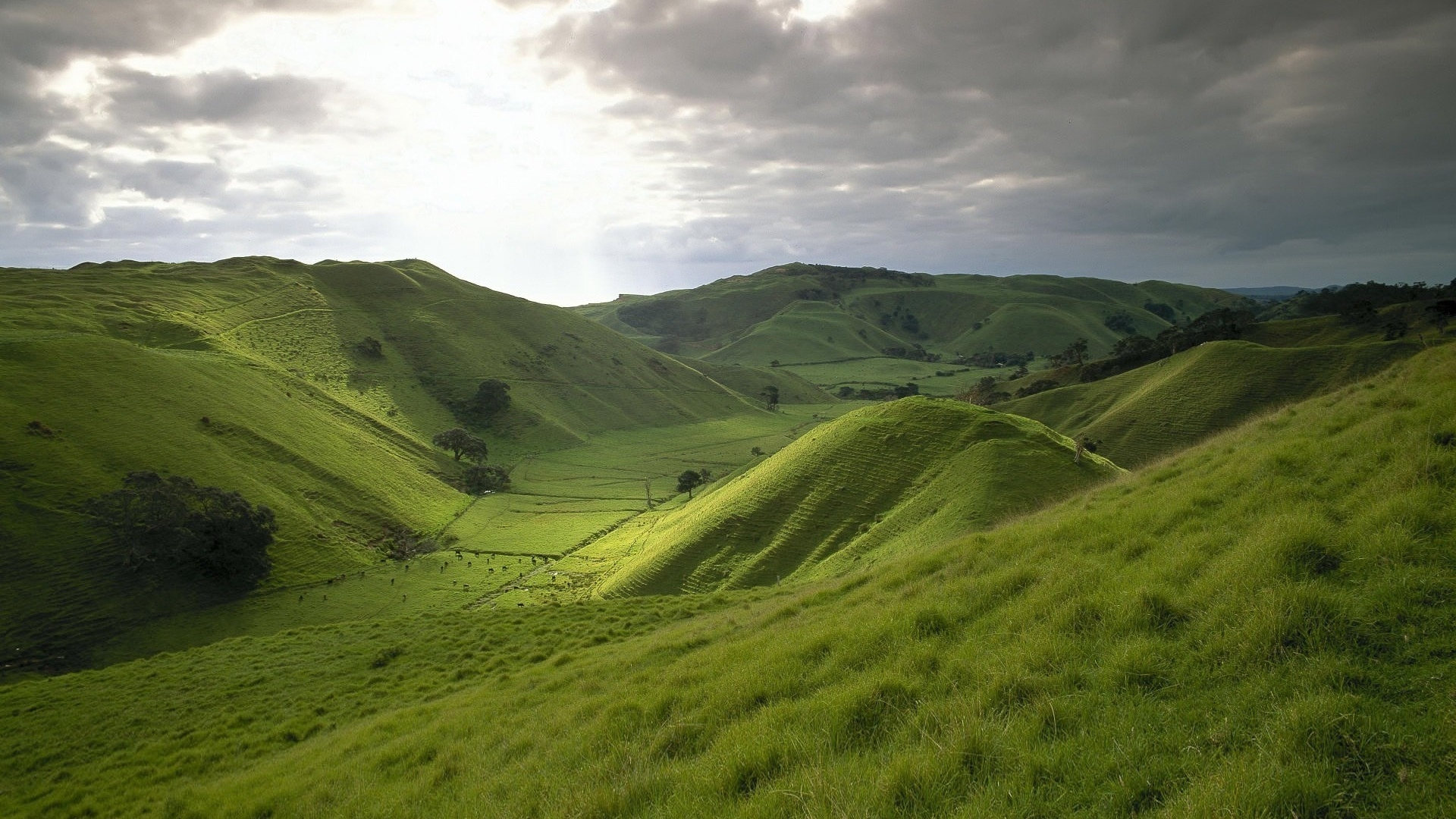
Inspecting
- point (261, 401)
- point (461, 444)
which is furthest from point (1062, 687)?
point (461, 444)

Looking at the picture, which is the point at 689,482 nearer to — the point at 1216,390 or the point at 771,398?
the point at 1216,390

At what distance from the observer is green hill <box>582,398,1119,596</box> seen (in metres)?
34.2

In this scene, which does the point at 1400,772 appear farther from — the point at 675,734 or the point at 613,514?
the point at 613,514

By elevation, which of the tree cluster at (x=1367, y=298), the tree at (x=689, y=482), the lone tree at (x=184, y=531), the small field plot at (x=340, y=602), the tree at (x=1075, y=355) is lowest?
Result: the small field plot at (x=340, y=602)

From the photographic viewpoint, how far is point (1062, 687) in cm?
806

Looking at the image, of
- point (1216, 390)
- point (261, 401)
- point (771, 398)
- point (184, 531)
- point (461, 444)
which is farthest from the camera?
point (771, 398)

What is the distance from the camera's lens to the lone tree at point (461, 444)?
10394 cm

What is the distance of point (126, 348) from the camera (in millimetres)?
75875

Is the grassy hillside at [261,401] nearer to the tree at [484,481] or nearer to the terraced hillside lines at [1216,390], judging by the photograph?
the tree at [484,481]

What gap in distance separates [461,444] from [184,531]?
5209cm

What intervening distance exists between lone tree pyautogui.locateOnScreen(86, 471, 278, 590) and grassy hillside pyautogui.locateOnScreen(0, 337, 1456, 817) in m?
36.6

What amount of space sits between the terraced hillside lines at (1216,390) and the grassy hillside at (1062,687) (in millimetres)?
54415

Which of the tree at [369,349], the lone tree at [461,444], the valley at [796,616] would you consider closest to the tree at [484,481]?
the lone tree at [461,444]

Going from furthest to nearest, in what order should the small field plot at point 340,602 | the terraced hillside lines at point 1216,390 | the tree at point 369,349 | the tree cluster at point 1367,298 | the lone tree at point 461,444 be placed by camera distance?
the tree at point 369,349
the lone tree at point 461,444
the tree cluster at point 1367,298
the terraced hillside lines at point 1216,390
the small field plot at point 340,602
